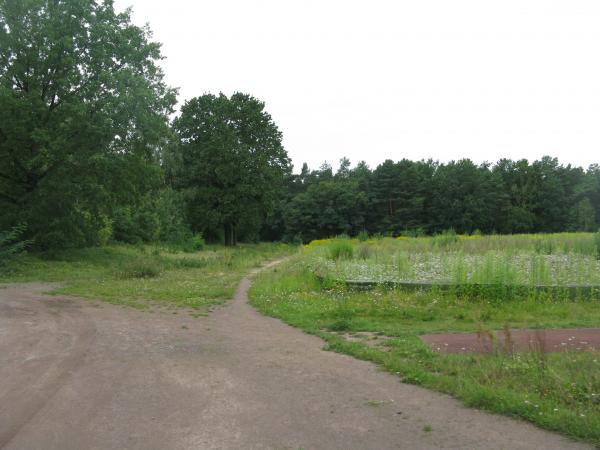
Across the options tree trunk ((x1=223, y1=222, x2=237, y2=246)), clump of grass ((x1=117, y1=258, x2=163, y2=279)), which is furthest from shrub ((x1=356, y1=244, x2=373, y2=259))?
tree trunk ((x1=223, y1=222, x2=237, y2=246))

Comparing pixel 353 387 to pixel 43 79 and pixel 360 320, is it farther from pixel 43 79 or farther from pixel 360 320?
pixel 43 79

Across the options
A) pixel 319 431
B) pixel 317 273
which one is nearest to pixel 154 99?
pixel 317 273

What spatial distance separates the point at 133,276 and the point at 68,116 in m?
8.64

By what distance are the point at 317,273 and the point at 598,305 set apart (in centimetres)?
747

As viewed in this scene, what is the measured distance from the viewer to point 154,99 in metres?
24.0

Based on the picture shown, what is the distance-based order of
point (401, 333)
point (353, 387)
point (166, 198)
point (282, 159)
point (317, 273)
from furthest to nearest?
point (282, 159) < point (166, 198) < point (317, 273) < point (401, 333) < point (353, 387)

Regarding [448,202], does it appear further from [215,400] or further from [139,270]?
[215,400]

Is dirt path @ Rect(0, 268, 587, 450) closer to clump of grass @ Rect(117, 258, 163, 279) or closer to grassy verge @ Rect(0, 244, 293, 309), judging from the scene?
grassy verge @ Rect(0, 244, 293, 309)

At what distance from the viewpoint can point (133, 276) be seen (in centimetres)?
1959

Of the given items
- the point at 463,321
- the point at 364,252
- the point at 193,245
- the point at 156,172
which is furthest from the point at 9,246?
the point at 463,321

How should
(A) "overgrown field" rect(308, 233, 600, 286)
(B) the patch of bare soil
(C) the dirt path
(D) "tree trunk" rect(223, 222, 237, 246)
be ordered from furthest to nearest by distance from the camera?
(D) "tree trunk" rect(223, 222, 237, 246), (A) "overgrown field" rect(308, 233, 600, 286), (B) the patch of bare soil, (C) the dirt path

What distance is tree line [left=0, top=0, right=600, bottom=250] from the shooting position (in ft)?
75.0

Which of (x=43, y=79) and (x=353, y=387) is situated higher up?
(x=43, y=79)

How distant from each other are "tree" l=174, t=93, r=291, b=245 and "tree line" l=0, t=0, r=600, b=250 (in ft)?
0.44
